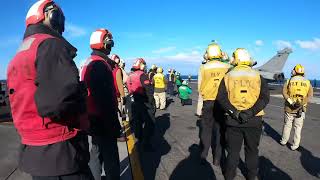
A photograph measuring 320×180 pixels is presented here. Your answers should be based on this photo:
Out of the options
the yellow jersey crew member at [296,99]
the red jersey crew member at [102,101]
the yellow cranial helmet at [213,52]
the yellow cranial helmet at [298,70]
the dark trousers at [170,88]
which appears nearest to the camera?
the red jersey crew member at [102,101]

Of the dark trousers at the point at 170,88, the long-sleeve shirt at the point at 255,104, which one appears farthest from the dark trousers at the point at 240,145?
the dark trousers at the point at 170,88

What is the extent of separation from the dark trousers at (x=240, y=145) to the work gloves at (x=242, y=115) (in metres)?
0.15

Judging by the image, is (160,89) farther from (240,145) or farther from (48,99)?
(48,99)

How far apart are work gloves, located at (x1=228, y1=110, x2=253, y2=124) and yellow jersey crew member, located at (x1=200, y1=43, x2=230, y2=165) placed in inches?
63.4

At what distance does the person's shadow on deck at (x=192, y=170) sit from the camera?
5.96 metres

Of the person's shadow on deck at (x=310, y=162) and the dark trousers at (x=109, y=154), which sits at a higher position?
the dark trousers at (x=109, y=154)

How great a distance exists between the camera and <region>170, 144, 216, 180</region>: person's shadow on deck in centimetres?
596

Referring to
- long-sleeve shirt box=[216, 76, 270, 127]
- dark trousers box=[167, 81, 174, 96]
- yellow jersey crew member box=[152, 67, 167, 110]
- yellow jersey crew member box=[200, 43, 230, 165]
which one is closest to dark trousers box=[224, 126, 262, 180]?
long-sleeve shirt box=[216, 76, 270, 127]

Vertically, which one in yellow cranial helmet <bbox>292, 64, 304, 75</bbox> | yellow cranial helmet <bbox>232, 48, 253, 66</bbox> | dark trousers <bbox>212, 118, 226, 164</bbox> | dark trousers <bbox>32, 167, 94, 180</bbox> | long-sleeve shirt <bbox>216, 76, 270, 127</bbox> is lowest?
dark trousers <bbox>212, 118, 226, 164</bbox>

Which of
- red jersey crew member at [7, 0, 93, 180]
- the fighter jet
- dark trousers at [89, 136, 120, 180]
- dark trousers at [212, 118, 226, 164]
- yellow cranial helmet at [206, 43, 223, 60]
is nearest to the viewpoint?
red jersey crew member at [7, 0, 93, 180]

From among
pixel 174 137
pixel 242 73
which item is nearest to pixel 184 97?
pixel 174 137

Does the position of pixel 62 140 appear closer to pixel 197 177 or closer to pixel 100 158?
pixel 100 158

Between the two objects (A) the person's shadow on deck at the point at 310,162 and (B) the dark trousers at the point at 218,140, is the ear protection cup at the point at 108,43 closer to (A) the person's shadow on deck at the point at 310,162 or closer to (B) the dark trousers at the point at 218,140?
(B) the dark trousers at the point at 218,140

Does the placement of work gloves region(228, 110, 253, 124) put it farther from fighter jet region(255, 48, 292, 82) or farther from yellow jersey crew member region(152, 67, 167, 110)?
fighter jet region(255, 48, 292, 82)
